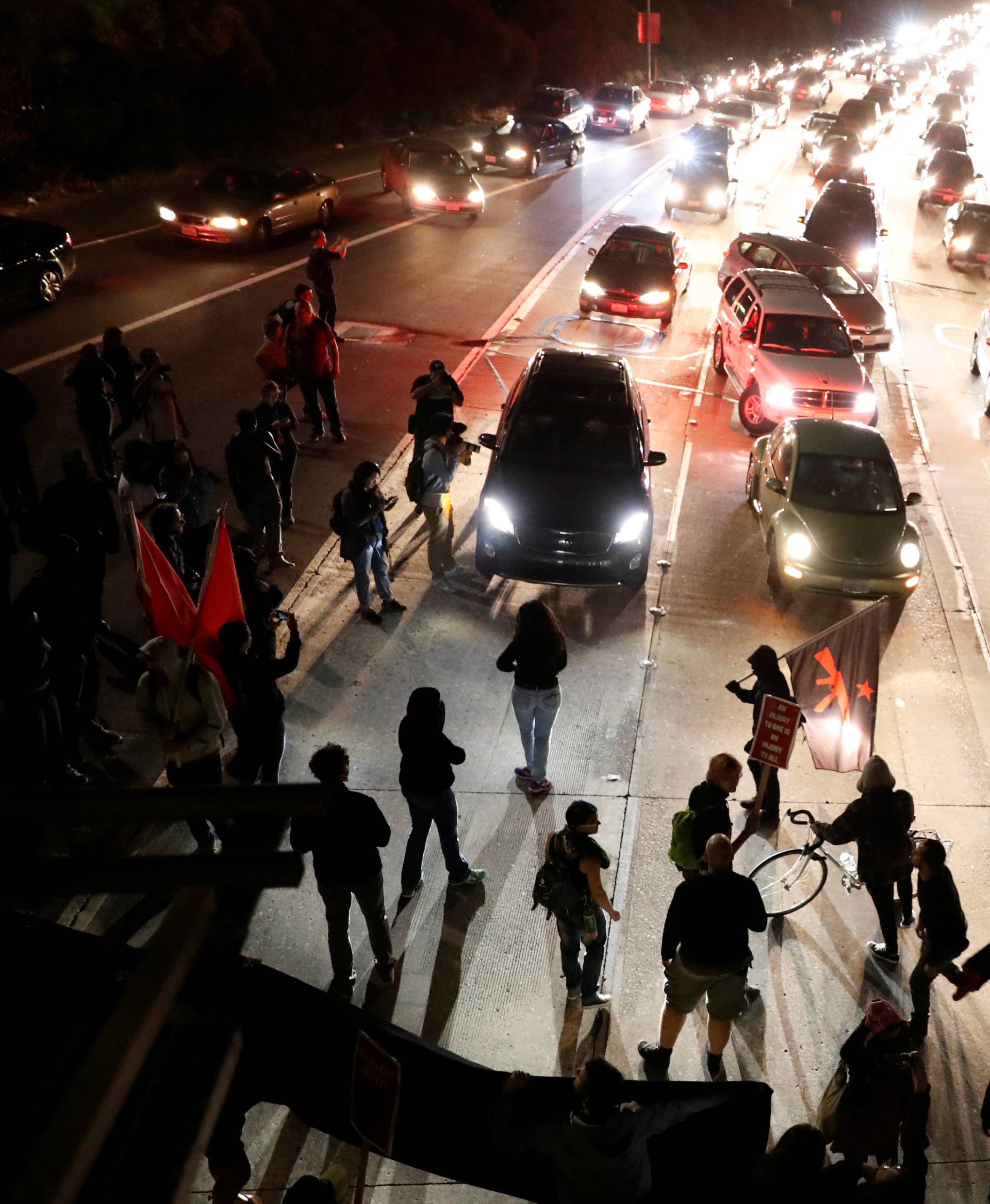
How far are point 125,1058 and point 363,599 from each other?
7922 mm

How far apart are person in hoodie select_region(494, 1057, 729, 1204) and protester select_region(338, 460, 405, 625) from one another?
561cm

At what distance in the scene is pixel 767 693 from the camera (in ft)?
24.6

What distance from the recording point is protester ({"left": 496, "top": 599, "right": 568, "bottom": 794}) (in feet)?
23.8

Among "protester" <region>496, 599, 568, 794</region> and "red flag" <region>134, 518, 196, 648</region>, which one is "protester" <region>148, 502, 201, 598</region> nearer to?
"red flag" <region>134, 518, 196, 648</region>

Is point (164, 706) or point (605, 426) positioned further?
point (605, 426)

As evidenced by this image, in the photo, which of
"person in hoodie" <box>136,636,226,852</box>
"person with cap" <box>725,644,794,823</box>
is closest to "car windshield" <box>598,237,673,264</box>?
"person with cap" <box>725,644,794,823</box>

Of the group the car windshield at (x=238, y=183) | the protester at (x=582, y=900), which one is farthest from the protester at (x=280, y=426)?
the car windshield at (x=238, y=183)

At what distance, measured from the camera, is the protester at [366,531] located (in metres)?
9.05

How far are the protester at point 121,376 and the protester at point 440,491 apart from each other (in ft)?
11.0

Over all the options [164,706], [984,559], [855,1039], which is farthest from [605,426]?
[855,1039]

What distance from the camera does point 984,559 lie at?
40.4 ft

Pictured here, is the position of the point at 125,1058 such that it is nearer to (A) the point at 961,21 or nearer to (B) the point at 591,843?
(B) the point at 591,843

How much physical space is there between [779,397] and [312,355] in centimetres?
646

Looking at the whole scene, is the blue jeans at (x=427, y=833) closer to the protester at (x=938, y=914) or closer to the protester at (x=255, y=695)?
the protester at (x=255, y=695)
